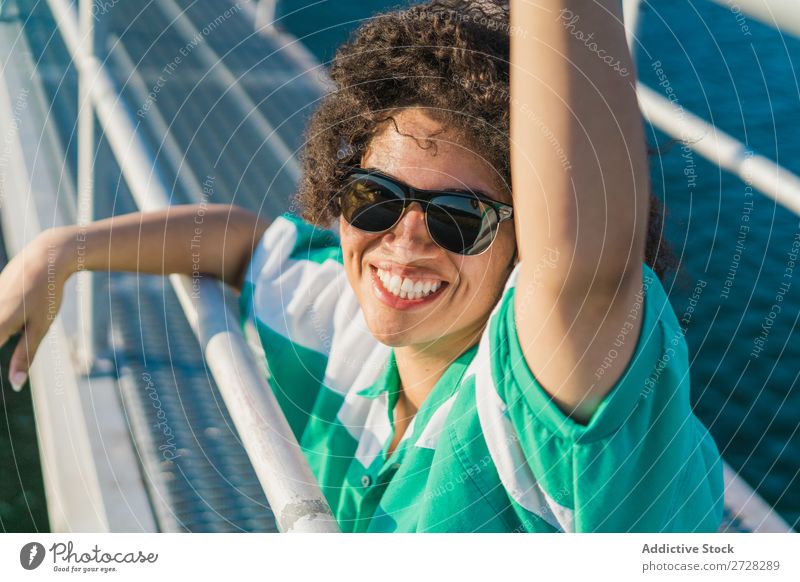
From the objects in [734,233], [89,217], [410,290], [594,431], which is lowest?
[594,431]

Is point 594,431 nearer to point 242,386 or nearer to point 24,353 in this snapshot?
point 242,386

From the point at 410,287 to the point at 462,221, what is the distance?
81 mm

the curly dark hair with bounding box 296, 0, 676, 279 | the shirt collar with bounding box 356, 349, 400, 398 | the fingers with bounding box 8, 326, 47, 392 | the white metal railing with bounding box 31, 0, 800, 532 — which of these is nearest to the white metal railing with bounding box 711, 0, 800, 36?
the white metal railing with bounding box 31, 0, 800, 532

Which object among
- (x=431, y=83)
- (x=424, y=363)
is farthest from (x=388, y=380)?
(x=431, y=83)

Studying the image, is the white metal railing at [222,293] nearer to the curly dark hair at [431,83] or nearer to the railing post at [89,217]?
Result: the railing post at [89,217]

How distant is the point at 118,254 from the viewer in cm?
85

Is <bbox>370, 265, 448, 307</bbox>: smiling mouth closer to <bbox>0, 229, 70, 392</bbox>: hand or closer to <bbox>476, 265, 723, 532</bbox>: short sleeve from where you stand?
<bbox>476, 265, 723, 532</bbox>: short sleeve

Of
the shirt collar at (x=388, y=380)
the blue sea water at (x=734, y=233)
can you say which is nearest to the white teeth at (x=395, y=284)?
the shirt collar at (x=388, y=380)

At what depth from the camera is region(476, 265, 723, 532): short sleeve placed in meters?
0.54

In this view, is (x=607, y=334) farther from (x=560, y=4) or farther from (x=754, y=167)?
(x=754, y=167)

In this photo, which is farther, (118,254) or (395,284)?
(118,254)

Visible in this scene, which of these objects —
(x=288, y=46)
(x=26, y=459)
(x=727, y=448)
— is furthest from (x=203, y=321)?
(x=727, y=448)

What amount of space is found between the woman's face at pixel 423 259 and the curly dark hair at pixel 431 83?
1 cm

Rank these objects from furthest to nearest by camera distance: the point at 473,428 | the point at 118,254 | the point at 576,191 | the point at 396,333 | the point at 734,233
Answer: the point at 734,233 < the point at 118,254 < the point at 396,333 < the point at 473,428 < the point at 576,191
